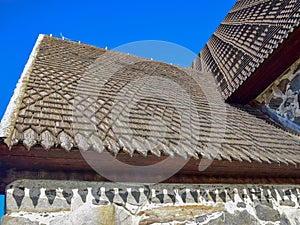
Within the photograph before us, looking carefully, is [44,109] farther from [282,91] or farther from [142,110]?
[282,91]

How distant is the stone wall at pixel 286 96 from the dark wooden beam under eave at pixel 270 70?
10 cm

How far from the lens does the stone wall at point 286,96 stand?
450cm

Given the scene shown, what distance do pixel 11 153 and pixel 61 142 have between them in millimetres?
359

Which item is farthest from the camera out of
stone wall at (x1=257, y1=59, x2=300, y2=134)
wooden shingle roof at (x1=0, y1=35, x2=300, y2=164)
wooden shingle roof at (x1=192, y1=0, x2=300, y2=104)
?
stone wall at (x1=257, y1=59, x2=300, y2=134)

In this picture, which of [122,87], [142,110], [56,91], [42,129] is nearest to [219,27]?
[122,87]

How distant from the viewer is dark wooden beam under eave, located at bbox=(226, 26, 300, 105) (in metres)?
4.20

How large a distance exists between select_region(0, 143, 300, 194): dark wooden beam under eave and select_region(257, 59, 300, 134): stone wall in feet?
5.62

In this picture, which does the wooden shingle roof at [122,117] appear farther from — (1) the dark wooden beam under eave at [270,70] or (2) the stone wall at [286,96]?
(2) the stone wall at [286,96]

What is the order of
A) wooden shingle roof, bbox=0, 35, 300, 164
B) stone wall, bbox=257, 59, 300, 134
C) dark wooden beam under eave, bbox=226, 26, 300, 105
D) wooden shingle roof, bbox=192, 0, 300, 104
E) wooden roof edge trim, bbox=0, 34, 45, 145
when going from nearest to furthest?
wooden roof edge trim, bbox=0, 34, 45, 145 < wooden shingle roof, bbox=0, 35, 300, 164 < dark wooden beam under eave, bbox=226, 26, 300, 105 < wooden shingle roof, bbox=192, 0, 300, 104 < stone wall, bbox=257, 59, 300, 134

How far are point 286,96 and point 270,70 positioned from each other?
532 millimetres

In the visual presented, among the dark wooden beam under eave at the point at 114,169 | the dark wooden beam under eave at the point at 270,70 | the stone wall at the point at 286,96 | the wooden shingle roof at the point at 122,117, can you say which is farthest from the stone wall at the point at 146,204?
the dark wooden beam under eave at the point at 270,70

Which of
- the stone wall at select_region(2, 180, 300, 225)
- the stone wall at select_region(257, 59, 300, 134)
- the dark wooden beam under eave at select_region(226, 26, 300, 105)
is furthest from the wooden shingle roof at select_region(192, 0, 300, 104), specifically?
the stone wall at select_region(2, 180, 300, 225)

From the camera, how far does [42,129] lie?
89.0 inches

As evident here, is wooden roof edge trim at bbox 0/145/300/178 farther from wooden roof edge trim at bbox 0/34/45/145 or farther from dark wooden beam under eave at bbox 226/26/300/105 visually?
dark wooden beam under eave at bbox 226/26/300/105
